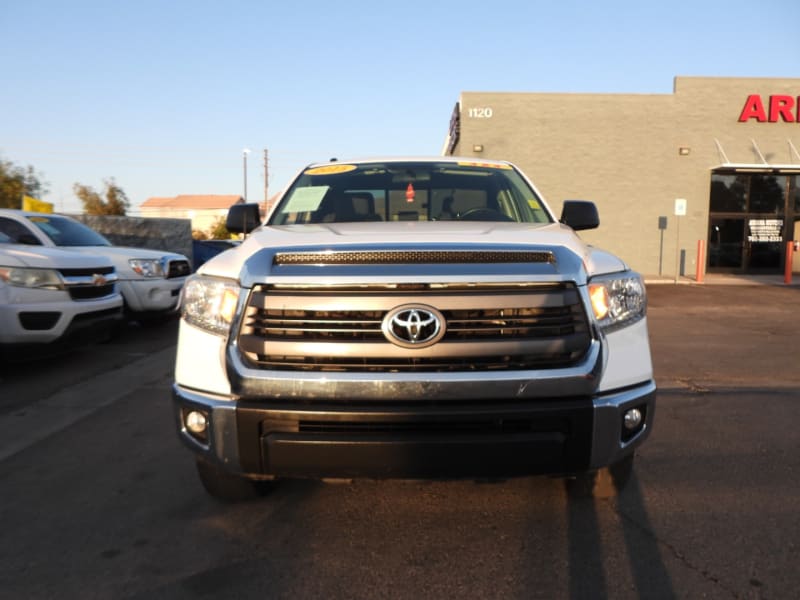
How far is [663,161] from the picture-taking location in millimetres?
22406

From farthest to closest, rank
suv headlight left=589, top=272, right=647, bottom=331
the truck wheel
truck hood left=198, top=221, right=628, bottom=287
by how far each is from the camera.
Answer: the truck wheel < suv headlight left=589, top=272, right=647, bottom=331 < truck hood left=198, top=221, right=628, bottom=287

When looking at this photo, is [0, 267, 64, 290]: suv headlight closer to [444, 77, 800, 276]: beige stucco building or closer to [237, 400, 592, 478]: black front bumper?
[237, 400, 592, 478]: black front bumper

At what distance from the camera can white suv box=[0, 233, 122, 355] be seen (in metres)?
5.74

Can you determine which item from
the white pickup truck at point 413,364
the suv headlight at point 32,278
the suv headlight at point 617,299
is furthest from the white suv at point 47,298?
the suv headlight at point 617,299

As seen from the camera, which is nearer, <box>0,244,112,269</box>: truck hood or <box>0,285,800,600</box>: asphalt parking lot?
<box>0,285,800,600</box>: asphalt parking lot

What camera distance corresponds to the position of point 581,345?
7.86 feet

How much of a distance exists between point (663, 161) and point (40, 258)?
70.3 ft

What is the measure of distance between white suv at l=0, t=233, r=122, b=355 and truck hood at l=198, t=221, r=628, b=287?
399 centimetres

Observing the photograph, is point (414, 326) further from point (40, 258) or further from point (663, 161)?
point (663, 161)

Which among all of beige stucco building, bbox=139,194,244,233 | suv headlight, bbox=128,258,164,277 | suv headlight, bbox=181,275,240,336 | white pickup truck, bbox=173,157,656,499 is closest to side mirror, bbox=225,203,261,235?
suv headlight, bbox=181,275,240,336

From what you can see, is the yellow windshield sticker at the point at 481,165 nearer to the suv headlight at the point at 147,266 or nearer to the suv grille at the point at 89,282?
the suv grille at the point at 89,282

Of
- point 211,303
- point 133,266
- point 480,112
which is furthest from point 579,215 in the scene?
point 480,112

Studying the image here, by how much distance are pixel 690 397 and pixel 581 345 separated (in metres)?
3.33

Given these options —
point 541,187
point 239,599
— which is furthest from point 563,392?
point 541,187
